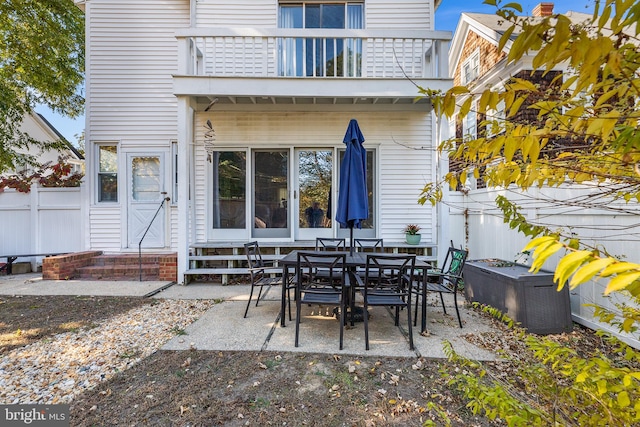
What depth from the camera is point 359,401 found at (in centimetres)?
232

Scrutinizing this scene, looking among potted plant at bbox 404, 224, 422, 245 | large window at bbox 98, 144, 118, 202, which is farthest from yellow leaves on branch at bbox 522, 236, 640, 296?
large window at bbox 98, 144, 118, 202

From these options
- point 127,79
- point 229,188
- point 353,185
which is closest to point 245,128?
point 229,188

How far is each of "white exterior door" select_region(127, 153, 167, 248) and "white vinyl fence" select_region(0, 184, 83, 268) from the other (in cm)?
130

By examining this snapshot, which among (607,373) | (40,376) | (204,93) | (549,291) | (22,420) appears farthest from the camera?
(204,93)

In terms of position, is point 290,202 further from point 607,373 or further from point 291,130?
point 607,373

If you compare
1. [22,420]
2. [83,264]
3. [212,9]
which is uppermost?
[212,9]

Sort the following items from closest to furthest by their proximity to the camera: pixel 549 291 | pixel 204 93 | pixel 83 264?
pixel 549 291 → pixel 204 93 → pixel 83 264

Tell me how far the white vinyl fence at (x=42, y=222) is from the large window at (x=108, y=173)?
0.58 m

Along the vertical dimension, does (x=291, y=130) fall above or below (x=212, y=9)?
below

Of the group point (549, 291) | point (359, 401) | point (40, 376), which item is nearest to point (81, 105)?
point (40, 376)

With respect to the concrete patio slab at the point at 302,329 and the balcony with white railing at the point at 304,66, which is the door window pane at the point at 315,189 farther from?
the concrete patio slab at the point at 302,329

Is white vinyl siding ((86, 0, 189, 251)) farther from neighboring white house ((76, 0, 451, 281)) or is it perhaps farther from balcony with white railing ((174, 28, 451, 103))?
balcony with white railing ((174, 28, 451, 103))

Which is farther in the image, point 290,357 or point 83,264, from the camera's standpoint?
point 83,264

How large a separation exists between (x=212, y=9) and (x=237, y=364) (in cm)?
743
